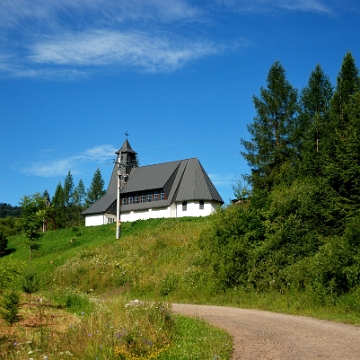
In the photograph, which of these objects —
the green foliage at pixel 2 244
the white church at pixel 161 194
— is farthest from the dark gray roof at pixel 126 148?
the green foliage at pixel 2 244

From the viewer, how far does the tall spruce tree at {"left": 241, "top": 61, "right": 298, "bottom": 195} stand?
1784 inches

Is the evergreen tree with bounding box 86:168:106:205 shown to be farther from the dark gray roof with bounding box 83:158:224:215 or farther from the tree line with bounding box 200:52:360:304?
the tree line with bounding box 200:52:360:304

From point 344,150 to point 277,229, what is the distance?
449 cm

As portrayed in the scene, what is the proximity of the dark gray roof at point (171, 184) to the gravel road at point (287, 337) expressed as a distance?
4307 centimetres

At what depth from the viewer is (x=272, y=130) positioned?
46.9 m

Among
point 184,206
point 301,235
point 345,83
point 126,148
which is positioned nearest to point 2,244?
point 184,206

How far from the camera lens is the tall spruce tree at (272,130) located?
149ft

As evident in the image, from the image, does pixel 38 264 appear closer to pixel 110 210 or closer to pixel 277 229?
pixel 277 229

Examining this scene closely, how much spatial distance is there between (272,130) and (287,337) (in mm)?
38681

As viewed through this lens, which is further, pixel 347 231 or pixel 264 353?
pixel 347 231

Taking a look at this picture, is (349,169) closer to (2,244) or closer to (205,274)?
(205,274)

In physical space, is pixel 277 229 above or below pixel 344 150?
below

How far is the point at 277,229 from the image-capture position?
1862cm

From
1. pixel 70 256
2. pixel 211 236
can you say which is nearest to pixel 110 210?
pixel 70 256
